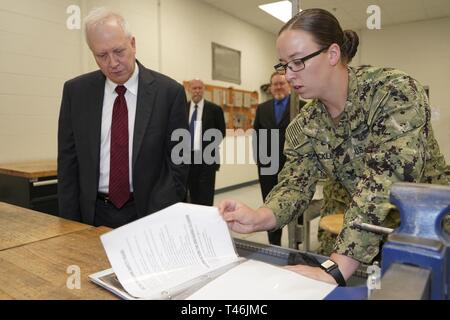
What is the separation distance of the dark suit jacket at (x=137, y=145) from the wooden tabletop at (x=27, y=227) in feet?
A: 0.58

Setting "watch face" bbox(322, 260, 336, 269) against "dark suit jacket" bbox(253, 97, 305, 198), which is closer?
"watch face" bbox(322, 260, 336, 269)

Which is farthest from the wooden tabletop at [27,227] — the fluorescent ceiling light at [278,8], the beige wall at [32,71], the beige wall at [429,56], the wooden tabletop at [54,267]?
the beige wall at [429,56]

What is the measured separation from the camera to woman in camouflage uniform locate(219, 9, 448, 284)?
81 centimetres

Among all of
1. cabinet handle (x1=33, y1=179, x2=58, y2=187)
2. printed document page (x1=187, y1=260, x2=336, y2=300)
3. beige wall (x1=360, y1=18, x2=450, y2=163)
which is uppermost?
beige wall (x1=360, y1=18, x2=450, y2=163)

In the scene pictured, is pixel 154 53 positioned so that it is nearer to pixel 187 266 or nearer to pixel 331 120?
pixel 331 120

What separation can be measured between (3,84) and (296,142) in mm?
2820

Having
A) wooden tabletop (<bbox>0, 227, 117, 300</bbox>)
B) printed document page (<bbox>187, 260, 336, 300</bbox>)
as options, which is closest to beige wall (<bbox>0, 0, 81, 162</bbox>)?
wooden tabletop (<bbox>0, 227, 117, 300</bbox>)

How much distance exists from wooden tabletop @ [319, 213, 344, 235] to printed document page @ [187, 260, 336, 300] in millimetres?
1149

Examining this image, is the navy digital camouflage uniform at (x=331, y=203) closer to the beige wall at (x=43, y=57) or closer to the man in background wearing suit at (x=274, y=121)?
the man in background wearing suit at (x=274, y=121)

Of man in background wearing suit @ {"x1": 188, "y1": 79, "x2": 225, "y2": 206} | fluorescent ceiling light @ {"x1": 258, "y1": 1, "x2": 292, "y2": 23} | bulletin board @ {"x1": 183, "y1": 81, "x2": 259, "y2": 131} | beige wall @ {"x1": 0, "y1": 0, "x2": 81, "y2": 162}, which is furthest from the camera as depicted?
bulletin board @ {"x1": 183, "y1": 81, "x2": 259, "y2": 131}

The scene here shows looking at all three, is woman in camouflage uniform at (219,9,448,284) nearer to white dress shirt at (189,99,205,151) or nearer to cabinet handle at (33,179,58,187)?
cabinet handle at (33,179,58,187)

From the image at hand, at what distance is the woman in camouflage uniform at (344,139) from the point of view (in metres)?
0.81

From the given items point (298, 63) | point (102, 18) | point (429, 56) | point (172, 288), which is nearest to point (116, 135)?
point (102, 18)
